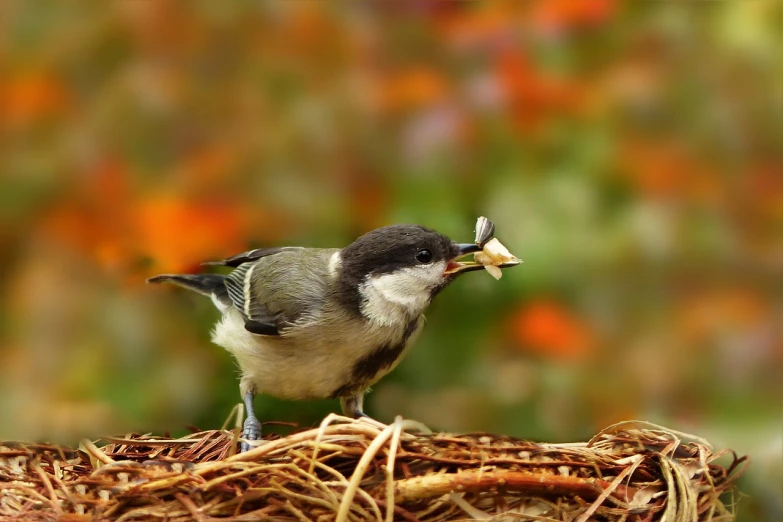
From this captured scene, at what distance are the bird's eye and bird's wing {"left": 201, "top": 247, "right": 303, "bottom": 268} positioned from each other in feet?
1.04

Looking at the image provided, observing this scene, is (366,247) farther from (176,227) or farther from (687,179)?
(687,179)

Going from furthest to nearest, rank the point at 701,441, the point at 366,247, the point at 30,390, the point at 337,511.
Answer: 1. the point at 30,390
2. the point at 366,247
3. the point at 701,441
4. the point at 337,511

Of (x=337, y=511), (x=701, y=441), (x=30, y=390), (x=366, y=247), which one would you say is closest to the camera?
(x=337, y=511)

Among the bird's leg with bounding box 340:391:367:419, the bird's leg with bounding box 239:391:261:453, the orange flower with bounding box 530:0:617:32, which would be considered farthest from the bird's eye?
the orange flower with bounding box 530:0:617:32

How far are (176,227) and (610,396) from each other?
0.87m

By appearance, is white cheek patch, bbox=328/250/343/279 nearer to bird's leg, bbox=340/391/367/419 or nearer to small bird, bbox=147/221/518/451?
small bird, bbox=147/221/518/451

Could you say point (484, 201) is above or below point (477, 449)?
above

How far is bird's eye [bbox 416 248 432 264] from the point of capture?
1201 mm

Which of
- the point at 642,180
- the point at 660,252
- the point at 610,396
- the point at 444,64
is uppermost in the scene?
the point at 444,64

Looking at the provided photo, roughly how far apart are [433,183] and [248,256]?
14.5 inches

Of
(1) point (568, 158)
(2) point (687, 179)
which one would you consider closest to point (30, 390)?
(1) point (568, 158)

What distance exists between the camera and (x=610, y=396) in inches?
56.8

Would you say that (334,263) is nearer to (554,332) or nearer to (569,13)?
(554,332)

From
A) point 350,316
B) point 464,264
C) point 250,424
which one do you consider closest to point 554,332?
point 464,264
